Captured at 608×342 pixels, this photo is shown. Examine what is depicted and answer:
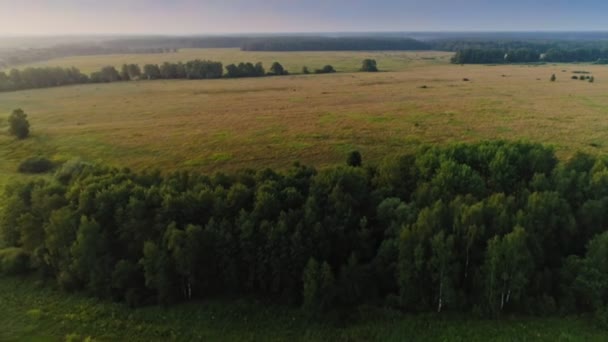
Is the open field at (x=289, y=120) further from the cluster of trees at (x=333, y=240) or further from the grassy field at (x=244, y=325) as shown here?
the grassy field at (x=244, y=325)

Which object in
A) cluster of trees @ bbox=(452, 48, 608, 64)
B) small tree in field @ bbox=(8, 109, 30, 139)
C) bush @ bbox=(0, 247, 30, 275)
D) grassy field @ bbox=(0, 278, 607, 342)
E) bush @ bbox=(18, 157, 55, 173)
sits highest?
cluster of trees @ bbox=(452, 48, 608, 64)

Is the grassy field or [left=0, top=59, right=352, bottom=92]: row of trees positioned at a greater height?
[left=0, top=59, right=352, bottom=92]: row of trees

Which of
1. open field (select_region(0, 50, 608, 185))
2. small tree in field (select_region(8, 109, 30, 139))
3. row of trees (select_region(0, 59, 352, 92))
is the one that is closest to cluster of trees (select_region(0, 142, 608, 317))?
open field (select_region(0, 50, 608, 185))

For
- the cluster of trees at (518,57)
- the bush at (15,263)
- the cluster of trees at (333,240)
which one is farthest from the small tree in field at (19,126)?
the cluster of trees at (518,57)

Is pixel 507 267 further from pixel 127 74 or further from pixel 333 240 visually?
pixel 127 74

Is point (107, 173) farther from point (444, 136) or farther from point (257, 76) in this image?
point (257, 76)

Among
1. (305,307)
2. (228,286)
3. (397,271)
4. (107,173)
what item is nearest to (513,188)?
(397,271)

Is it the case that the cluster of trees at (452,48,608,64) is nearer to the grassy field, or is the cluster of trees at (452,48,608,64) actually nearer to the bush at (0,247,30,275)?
the grassy field
